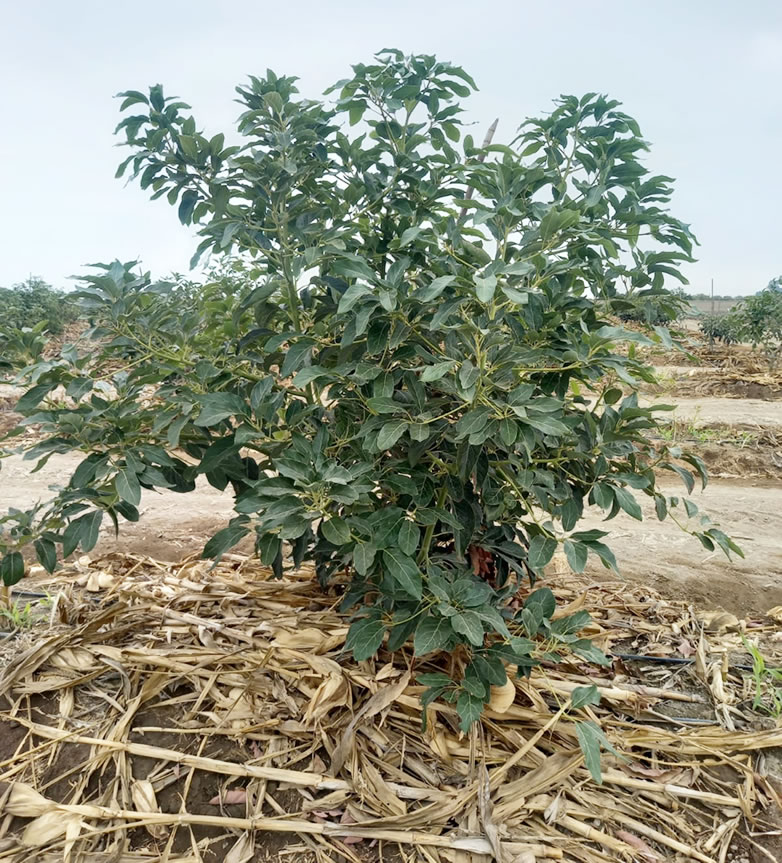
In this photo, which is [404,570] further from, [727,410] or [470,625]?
[727,410]

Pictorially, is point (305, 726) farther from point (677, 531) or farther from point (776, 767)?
point (677, 531)

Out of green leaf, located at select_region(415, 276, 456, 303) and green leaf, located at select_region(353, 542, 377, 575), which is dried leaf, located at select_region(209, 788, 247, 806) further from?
green leaf, located at select_region(415, 276, 456, 303)

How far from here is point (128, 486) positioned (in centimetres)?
156

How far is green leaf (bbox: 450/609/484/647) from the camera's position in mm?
1415

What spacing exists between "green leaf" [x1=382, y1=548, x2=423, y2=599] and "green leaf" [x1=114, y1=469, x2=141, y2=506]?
551 mm

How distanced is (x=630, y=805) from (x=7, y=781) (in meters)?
1.51

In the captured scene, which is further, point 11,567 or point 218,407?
point 11,567

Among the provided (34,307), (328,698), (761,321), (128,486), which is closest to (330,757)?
(328,698)

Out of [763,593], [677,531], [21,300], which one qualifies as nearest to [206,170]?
[763,593]

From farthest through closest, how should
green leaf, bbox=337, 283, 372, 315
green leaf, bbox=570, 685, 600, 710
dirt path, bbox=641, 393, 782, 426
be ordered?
dirt path, bbox=641, 393, 782, 426, green leaf, bbox=570, 685, 600, 710, green leaf, bbox=337, 283, 372, 315

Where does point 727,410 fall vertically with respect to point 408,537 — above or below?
below

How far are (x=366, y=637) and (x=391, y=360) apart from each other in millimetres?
638

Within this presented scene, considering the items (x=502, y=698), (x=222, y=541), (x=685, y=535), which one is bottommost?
(x=685, y=535)

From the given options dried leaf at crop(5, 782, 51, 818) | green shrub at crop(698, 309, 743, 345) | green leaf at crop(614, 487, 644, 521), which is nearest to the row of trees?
green shrub at crop(698, 309, 743, 345)
